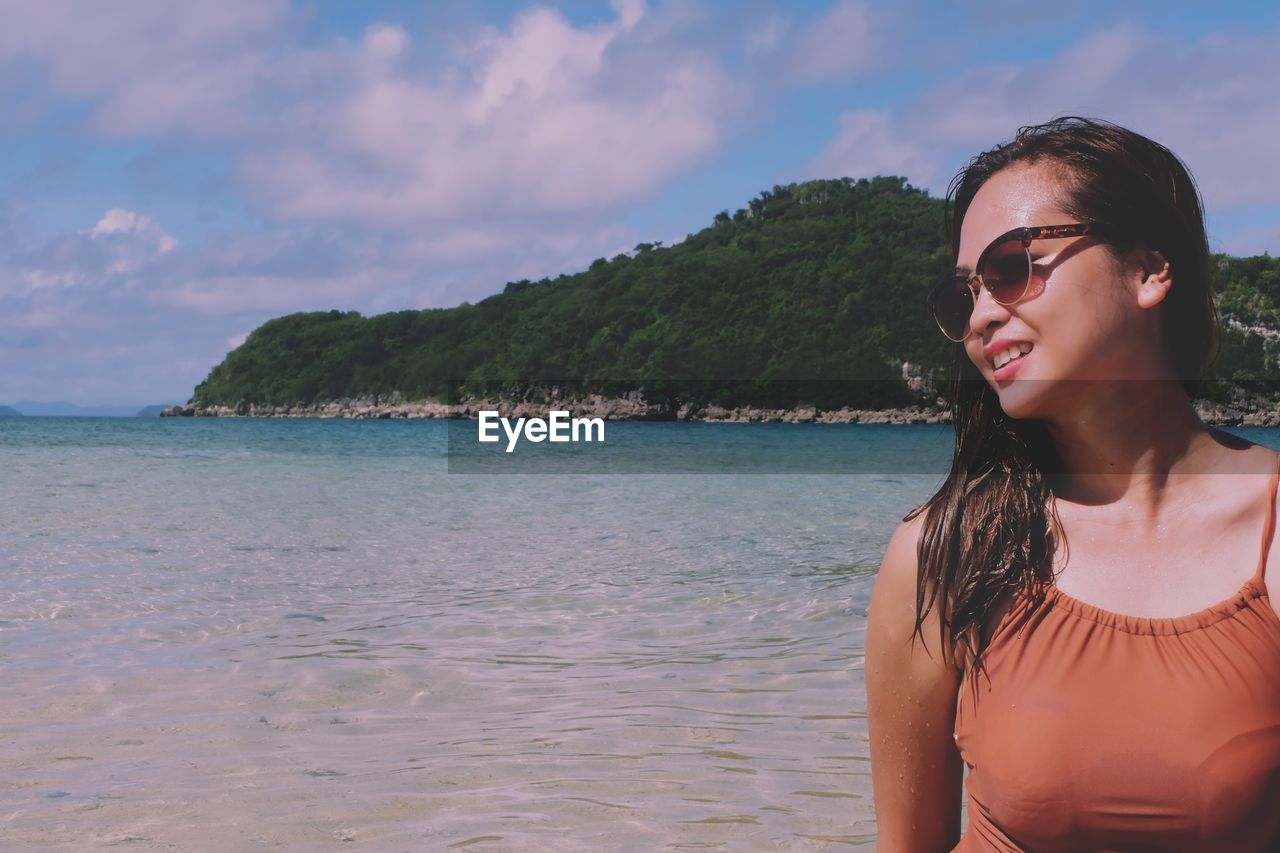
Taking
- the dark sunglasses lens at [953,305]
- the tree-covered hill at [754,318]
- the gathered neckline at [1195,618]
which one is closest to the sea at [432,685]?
the dark sunglasses lens at [953,305]

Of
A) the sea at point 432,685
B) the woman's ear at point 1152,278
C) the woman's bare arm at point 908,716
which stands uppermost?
the woman's ear at point 1152,278

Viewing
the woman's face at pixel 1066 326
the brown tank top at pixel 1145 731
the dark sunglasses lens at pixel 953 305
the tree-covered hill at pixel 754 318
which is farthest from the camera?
→ the tree-covered hill at pixel 754 318

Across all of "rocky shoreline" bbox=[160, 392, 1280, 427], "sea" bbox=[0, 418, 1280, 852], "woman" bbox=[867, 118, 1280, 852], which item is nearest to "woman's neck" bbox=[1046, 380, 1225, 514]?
"woman" bbox=[867, 118, 1280, 852]

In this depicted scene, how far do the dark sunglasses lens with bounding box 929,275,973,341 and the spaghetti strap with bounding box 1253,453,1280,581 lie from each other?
421 mm

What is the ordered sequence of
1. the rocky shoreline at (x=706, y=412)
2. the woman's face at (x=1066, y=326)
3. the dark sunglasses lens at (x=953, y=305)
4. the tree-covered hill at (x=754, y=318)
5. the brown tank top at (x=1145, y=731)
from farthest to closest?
the tree-covered hill at (x=754, y=318), the rocky shoreline at (x=706, y=412), the dark sunglasses lens at (x=953, y=305), the woman's face at (x=1066, y=326), the brown tank top at (x=1145, y=731)

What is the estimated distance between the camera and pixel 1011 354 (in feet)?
4.64

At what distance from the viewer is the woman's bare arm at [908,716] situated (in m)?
1.45

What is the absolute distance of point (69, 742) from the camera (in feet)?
15.6

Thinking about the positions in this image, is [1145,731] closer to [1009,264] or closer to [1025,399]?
[1025,399]

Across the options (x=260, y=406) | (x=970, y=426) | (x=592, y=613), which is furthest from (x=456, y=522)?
(x=260, y=406)

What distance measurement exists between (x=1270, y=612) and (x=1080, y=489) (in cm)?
28

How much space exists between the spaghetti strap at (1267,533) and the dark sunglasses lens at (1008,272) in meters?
0.38

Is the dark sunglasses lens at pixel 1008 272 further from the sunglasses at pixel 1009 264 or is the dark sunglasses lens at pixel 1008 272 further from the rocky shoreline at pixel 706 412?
the rocky shoreline at pixel 706 412

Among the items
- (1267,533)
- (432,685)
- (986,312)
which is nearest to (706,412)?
(432,685)
